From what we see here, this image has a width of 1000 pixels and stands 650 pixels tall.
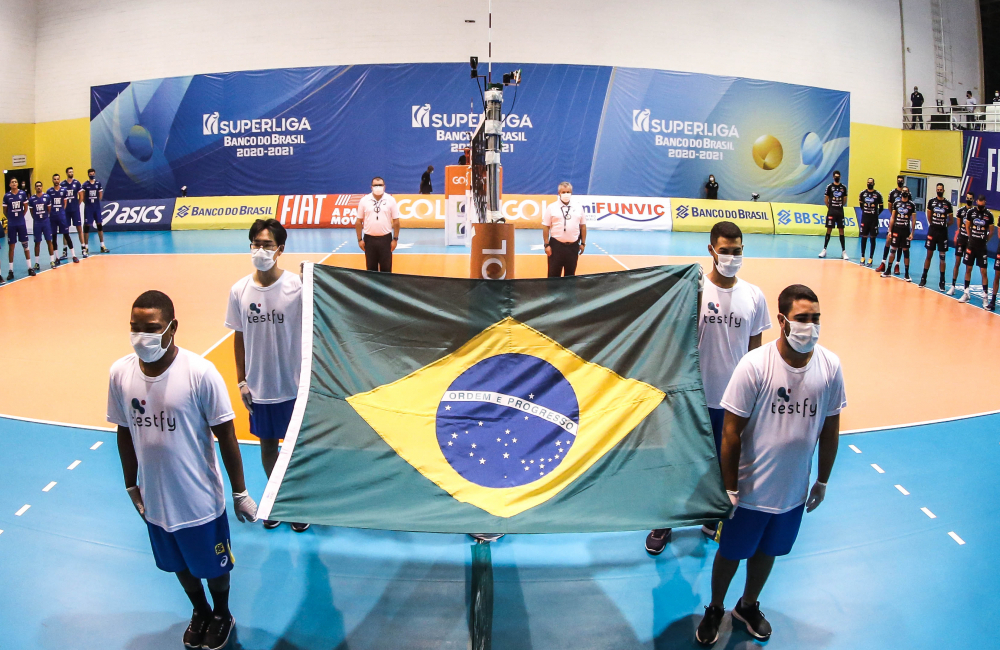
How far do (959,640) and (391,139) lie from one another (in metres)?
24.8

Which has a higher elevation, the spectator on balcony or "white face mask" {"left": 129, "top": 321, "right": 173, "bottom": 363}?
the spectator on balcony

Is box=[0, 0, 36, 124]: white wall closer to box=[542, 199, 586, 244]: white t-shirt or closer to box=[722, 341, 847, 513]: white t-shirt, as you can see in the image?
box=[542, 199, 586, 244]: white t-shirt

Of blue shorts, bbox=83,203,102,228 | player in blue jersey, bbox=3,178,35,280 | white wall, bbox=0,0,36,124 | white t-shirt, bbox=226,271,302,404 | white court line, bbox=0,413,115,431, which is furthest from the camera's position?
white wall, bbox=0,0,36,124

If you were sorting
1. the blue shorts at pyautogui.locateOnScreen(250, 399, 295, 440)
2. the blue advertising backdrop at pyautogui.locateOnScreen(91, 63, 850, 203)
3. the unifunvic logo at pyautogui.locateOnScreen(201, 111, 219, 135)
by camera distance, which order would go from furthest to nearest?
the unifunvic logo at pyautogui.locateOnScreen(201, 111, 219, 135) → the blue advertising backdrop at pyautogui.locateOnScreen(91, 63, 850, 203) → the blue shorts at pyautogui.locateOnScreen(250, 399, 295, 440)

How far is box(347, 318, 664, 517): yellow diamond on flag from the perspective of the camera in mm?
4324

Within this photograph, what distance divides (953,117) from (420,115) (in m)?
19.2

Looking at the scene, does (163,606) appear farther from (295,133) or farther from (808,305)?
(295,133)

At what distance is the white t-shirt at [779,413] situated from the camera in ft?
13.4

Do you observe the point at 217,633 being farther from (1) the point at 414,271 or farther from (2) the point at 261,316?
(1) the point at 414,271

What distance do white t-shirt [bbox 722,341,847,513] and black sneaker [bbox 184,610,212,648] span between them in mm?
3260

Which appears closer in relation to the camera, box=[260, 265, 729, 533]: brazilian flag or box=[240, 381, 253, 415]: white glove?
box=[260, 265, 729, 533]: brazilian flag

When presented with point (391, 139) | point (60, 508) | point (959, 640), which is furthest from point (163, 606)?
point (391, 139)

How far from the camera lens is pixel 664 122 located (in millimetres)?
26750

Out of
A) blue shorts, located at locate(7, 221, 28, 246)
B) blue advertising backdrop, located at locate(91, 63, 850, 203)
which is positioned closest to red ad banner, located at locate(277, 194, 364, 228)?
blue advertising backdrop, located at locate(91, 63, 850, 203)
